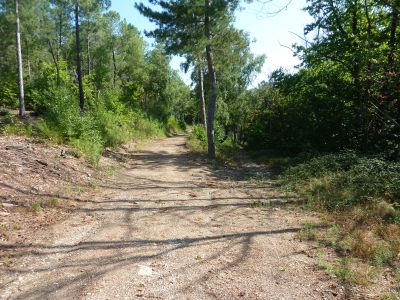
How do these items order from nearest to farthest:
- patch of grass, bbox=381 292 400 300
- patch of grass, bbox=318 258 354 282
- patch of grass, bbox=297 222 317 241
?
patch of grass, bbox=381 292 400 300, patch of grass, bbox=318 258 354 282, patch of grass, bbox=297 222 317 241

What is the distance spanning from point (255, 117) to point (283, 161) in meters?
7.08

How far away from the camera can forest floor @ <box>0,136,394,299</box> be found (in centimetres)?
399

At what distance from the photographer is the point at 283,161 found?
15.6 meters

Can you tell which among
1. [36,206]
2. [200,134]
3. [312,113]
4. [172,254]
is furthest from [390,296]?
[200,134]

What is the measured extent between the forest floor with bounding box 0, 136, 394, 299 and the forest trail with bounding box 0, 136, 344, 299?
0.01 meters

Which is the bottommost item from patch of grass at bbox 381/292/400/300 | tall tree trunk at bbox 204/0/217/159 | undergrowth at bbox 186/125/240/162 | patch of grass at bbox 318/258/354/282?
patch of grass at bbox 381/292/400/300

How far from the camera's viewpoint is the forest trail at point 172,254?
13.1 feet

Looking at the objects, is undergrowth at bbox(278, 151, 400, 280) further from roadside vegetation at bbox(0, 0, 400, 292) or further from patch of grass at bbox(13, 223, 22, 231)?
patch of grass at bbox(13, 223, 22, 231)

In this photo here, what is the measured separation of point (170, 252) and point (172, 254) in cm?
8

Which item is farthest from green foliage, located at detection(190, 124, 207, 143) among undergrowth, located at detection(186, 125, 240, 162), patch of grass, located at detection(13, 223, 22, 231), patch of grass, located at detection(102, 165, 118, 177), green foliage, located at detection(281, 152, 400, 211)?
patch of grass, located at detection(13, 223, 22, 231)

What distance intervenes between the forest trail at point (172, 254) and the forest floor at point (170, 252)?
0.01 m

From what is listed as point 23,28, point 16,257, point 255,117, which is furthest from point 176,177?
point 23,28

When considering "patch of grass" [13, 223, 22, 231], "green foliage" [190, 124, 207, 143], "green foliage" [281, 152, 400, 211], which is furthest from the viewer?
"green foliage" [190, 124, 207, 143]

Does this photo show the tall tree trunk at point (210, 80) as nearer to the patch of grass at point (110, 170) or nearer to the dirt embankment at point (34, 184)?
the patch of grass at point (110, 170)
